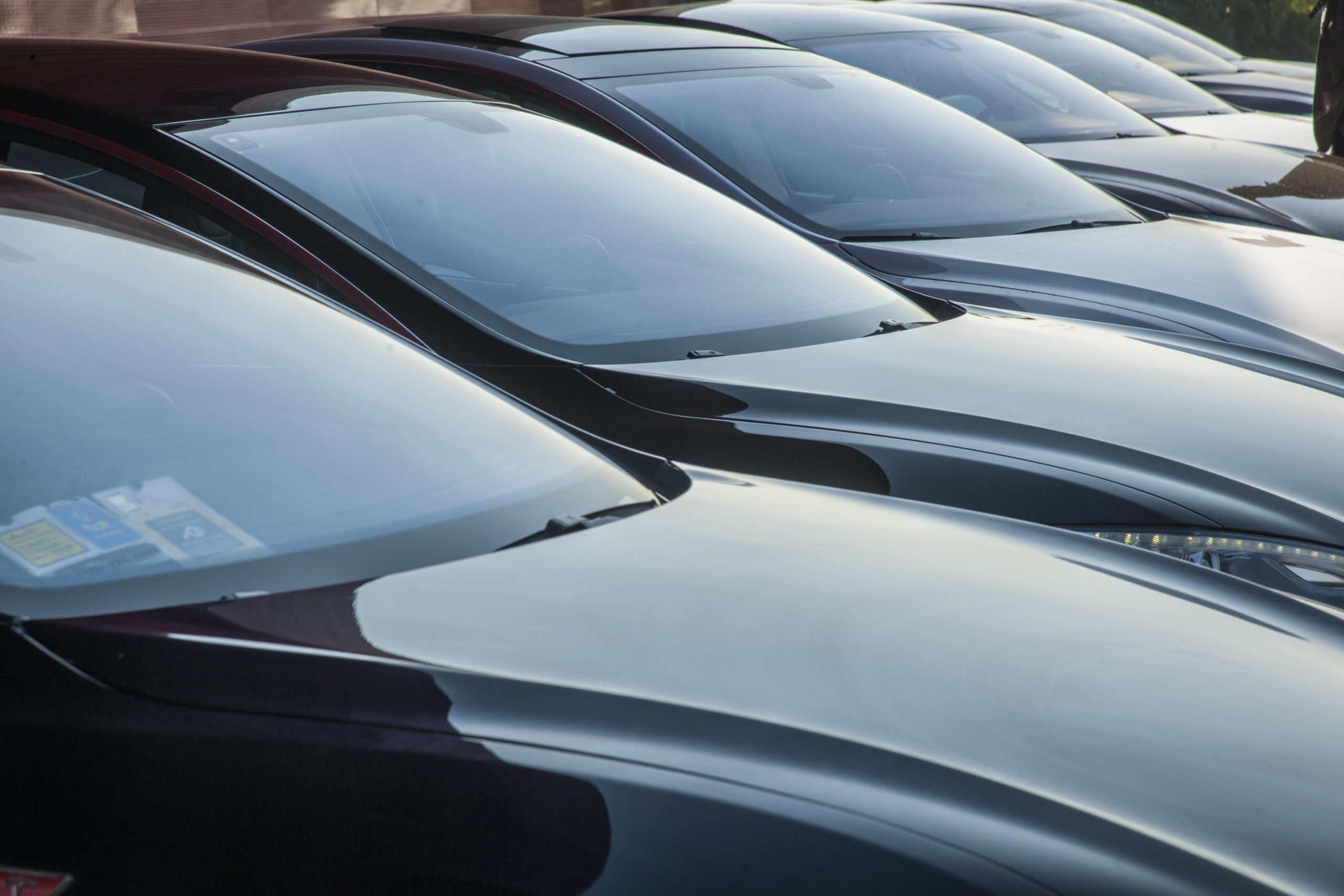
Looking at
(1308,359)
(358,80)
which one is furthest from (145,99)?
(1308,359)

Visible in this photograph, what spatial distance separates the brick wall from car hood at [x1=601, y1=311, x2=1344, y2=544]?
26.4 feet

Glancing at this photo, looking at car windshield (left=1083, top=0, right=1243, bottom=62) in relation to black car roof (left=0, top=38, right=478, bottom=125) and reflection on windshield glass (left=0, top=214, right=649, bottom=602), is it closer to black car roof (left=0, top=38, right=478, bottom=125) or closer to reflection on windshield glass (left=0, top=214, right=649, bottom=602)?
black car roof (left=0, top=38, right=478, bottom=125)

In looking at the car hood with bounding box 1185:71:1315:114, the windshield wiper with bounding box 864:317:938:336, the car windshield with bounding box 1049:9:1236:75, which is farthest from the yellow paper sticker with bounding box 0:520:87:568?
the car hood with bounding box 1185:71:1315:114

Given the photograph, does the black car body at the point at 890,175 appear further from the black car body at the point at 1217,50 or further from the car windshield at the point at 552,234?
the black car body at the point at 1217,50

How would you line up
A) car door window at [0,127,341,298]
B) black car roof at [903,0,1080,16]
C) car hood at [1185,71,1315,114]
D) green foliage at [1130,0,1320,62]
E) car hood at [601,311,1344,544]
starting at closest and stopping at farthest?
car hood at [601,311,1344,544]
car door window at [0,127,341,298]
black car roof at [903,0,1080,16]
car hood at [1185,71,1315,114]
green foliage at [1130,0,1320,62]

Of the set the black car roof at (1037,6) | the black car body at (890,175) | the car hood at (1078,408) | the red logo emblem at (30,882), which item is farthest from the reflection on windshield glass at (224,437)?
the black car roof at (1037,6)

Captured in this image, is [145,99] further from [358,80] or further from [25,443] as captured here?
[25,443]

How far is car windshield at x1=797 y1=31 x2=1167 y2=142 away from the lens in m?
6.29

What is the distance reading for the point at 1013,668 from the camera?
5.36 feet

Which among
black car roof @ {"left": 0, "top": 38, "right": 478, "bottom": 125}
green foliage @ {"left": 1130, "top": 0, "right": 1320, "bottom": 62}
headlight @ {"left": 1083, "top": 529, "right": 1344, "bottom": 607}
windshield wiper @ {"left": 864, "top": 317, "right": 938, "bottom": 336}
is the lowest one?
headlight @ {"left": 1083, "top": 529, "right": 1344, "bottom": 607}

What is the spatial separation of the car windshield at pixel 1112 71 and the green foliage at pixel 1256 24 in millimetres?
14966

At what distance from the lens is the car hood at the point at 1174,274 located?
3.99 m

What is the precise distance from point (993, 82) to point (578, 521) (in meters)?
5.21

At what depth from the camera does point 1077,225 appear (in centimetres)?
468
